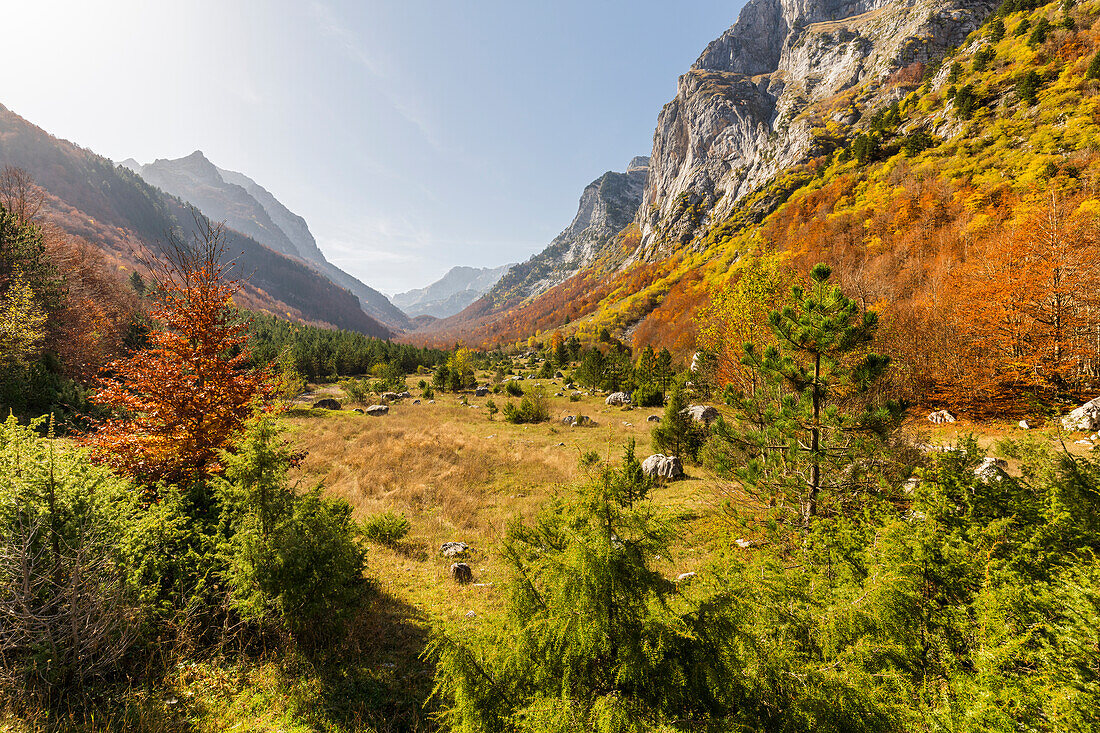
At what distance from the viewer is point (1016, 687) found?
215 cm

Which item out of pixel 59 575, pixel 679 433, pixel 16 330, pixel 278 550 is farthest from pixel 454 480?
pixel 16 330

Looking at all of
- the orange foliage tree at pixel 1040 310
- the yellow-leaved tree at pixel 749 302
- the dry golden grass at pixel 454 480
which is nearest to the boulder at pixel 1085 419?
the orange foliage tree at pixel 1040 310

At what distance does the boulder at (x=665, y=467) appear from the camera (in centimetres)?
1372

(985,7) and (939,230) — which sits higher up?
(985,7)

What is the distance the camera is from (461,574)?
754 centimetres

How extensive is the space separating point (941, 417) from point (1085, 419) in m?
4.68

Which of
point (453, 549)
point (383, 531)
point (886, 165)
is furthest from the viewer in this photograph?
point (886, 165)

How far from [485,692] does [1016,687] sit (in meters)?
3.68

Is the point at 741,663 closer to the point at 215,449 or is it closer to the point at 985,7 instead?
the point at 215,449

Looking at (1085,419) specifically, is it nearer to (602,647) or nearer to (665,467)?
(665,467)

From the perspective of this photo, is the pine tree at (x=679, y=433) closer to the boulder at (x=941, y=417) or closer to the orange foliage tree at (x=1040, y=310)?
the boulder at (x=941, y=417)

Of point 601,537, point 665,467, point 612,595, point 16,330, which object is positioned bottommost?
point 665,467

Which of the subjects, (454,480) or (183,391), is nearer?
(183,391)

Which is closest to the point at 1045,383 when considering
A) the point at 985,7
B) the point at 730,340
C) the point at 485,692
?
the point at 730,340
